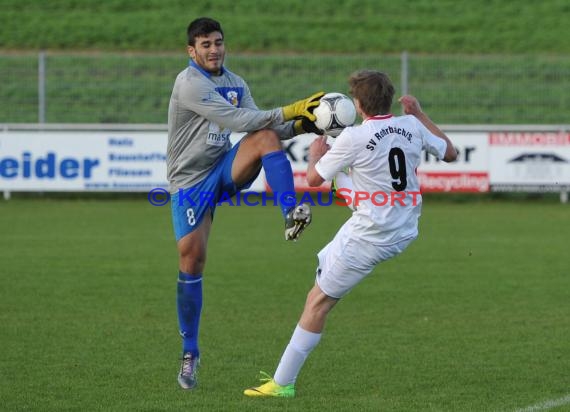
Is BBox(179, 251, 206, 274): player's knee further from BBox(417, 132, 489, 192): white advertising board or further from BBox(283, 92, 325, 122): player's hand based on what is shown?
BBox(417, 132, 489, 192): white advertising board

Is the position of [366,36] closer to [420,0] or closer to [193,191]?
[420,0]

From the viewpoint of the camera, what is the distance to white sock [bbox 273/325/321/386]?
6.43 metres

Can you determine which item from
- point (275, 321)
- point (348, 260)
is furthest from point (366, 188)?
point (275, 321)

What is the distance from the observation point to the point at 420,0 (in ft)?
103

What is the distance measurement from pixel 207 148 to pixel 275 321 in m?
2.49

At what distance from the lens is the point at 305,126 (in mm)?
6750

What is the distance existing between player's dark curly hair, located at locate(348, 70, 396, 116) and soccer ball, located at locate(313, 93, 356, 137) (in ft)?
1.06

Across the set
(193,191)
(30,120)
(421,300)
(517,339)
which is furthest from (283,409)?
(30,120)

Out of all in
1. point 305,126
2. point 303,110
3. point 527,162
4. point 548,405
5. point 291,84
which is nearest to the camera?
point 548,405

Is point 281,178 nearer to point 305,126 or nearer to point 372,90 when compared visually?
point 305,126

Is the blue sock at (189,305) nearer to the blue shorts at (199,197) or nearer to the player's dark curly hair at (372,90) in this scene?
the blue shorts at (199,197)

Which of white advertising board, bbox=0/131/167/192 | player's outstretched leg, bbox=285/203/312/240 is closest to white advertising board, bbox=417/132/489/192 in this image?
white advertising board, bbox=0/131/167/192

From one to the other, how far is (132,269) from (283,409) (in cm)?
609

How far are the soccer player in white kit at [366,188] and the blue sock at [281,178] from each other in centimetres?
26
